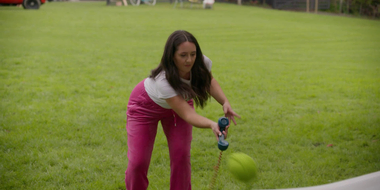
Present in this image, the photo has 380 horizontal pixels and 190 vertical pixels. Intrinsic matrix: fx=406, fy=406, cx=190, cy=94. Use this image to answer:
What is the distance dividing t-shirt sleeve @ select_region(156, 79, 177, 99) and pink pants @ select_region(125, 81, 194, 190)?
30cm

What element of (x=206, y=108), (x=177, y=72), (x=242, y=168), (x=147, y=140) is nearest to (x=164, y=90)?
(x=177, y=72)

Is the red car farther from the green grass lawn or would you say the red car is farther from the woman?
the woman

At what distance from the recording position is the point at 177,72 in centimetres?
323

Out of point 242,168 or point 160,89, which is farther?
point 160,89

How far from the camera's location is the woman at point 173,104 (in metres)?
→ 3.16

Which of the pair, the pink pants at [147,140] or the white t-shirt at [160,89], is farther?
the pink pants at [147,140]

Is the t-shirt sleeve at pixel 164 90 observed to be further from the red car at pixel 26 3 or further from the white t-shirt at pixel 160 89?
the red car at pixel 26 3

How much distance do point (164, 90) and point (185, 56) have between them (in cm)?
31

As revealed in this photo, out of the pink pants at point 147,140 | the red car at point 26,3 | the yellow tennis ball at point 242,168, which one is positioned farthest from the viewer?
the red car at point 26,3

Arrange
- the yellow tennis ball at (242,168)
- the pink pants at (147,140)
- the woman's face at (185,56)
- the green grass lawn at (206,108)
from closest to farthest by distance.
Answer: the yellow tennis ball at (242,168)
the woman's face at (185,56)
the pink pants at (147,140)
the green grass lawn at (206,108)

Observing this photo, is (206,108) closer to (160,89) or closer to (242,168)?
(160,89)

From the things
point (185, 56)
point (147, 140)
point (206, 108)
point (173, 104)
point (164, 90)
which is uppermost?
point (185, 56)

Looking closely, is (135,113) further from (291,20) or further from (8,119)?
(291,20)

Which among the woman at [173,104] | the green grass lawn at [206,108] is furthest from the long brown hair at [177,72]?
the green grass lawn at [206,108]
